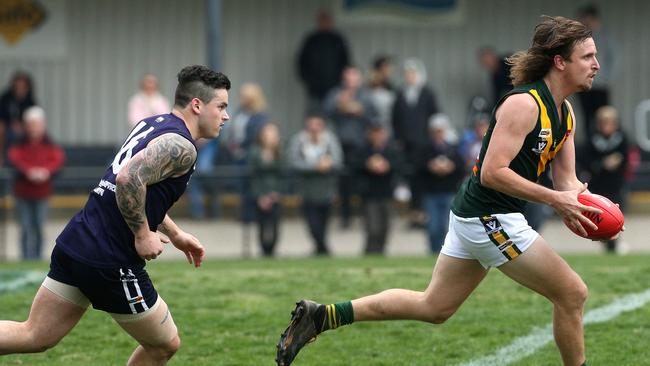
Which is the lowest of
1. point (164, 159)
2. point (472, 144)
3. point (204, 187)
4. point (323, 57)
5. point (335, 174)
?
point (204, 187)

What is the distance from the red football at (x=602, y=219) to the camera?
691 centimetres

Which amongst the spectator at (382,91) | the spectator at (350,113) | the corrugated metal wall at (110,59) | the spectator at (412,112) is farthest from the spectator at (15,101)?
the spectator at (412,112)

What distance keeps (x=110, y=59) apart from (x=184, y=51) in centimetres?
111

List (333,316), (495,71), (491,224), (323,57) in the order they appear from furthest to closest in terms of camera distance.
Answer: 1. (323,57)
2. (495,71)
3. (333,316)
4. (491,224)

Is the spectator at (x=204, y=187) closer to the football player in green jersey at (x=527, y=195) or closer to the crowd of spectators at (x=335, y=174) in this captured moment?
the crowd of spectators at (x=335, y=174)

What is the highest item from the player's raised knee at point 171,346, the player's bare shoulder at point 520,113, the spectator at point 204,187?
the player's bare shoulder at point 520,113

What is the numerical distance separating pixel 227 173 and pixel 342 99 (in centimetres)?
246

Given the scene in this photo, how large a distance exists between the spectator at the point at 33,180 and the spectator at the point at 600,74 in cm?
771

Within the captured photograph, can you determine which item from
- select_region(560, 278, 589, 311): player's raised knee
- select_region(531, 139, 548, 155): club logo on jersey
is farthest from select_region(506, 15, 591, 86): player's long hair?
select_region(560, 278, 589, 311): player's raised knee

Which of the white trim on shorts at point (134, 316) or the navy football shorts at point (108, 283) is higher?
the navy football shorts at point (108, 283)

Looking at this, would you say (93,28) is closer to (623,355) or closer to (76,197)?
(76,197)

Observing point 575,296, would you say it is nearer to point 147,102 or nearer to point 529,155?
point 529,155

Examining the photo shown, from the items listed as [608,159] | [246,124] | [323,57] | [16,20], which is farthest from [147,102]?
[608,159]

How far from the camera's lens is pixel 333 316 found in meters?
7.42
